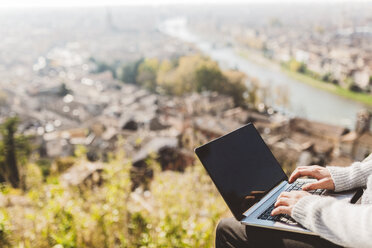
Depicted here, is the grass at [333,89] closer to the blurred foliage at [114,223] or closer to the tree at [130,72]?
the tree at [130,72]

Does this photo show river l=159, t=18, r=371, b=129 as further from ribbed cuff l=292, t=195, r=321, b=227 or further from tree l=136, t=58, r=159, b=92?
ribbed cuff l=292, t=195, r=321, b=227

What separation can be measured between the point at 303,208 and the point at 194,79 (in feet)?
45.6

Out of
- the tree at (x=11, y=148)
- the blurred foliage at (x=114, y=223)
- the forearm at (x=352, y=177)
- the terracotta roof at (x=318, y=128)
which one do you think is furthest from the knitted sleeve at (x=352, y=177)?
the terracotta roof at (x=318, y=128)

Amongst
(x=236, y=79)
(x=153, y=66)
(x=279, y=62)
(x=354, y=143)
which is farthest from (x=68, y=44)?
(x=354, y=143)

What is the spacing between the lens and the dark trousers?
619 millimetres

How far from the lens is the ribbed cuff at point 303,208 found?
0.60 metres

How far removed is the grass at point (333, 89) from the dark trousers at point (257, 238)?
536 inches

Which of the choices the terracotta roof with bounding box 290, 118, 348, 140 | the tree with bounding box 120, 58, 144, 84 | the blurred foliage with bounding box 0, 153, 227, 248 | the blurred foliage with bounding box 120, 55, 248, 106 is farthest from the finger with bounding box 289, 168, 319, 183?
the tree with bounding box 120, 58, 144, 84

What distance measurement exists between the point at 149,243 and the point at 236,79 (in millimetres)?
12710

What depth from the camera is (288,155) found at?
643 cm

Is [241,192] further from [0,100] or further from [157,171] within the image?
[0,100]

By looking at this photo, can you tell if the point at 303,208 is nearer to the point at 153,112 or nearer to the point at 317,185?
the point at 317,185

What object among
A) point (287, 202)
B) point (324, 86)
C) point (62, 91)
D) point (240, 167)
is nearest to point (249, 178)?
point (240, 167)

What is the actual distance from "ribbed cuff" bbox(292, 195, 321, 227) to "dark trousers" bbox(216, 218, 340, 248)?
0.04 meters
